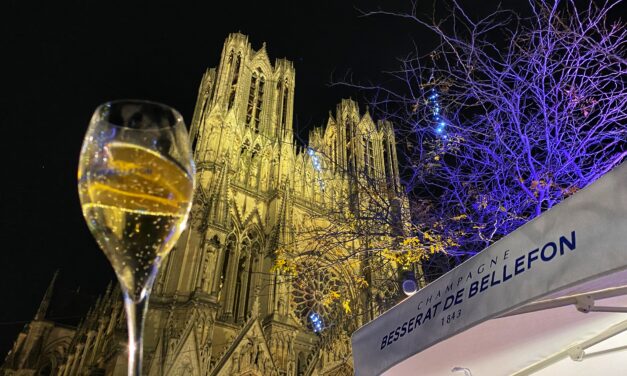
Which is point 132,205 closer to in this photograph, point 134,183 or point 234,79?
point 134,183

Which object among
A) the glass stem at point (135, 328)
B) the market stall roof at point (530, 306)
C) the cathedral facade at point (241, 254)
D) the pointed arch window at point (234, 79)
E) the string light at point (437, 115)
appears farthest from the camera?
the pointed arch window at point (234, 79)

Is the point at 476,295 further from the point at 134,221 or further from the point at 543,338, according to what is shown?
the point at 134,221

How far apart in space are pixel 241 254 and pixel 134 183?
18.5 metres

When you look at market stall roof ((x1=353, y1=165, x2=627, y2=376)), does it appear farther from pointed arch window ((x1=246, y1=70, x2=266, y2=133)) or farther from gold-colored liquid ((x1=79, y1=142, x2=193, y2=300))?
pointed arch window ((x1=246, y1=70, x2=266, y2=133))

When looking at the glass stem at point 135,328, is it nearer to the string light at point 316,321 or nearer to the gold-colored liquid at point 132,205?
the gold-colored liquid at point 132,205

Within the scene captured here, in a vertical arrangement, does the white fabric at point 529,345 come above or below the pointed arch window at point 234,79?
below

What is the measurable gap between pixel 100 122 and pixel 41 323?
34643 millimetres

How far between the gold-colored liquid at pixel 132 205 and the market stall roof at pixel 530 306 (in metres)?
1.65

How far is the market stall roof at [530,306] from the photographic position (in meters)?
1.79

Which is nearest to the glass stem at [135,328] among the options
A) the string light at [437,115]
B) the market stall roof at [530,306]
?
the market stall roof at [530,306]

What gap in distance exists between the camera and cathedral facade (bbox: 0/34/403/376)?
1495cm

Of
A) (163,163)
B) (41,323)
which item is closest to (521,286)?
(163,163)

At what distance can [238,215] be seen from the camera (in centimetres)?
1980

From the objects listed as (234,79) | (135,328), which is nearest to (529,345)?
(135,328)
